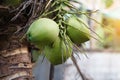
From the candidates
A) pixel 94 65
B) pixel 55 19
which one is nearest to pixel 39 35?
pixel 55 19

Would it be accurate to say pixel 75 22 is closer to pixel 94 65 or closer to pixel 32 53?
pixel 32 53

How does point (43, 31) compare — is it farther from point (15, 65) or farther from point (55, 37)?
point (15, 65)

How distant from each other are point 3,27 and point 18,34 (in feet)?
0.11

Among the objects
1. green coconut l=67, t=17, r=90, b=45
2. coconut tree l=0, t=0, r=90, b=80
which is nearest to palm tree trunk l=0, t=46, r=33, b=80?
coconut tree l=0, t=0, r=90, b=80

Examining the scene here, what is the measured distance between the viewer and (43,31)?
745 millimetres

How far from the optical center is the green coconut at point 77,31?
0.78 meters

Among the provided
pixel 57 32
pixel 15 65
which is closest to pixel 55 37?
pixel 57 32

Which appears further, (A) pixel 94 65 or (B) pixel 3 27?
(A) pixel 94 65

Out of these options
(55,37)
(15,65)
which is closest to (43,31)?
(55,37)

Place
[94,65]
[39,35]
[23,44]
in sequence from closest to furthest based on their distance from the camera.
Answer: [39,35], [23,44], [94,65]

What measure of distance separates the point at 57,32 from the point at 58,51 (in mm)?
45

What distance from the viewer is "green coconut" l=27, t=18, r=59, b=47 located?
0.74 metres

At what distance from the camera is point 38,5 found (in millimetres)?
817

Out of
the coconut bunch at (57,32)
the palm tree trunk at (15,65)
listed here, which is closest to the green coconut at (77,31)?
the coconut bunch at (57,32)
